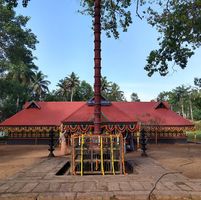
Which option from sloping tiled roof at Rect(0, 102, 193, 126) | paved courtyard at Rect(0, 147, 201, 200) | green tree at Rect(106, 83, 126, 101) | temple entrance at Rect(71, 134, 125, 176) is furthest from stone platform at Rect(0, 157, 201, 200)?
green tree at Rect(106, 83, 126, 101)

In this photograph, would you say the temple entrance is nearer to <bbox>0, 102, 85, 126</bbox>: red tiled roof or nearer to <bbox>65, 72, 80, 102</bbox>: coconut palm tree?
<bbox>0, 102, 85, 126</bbox>: red tiled roof

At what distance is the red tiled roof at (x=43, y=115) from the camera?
30833 mm

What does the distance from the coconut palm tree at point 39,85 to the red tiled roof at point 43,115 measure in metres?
24.2

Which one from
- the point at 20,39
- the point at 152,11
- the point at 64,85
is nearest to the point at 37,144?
the point at 20,39

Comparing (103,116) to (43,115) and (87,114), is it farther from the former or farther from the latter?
(43,115)

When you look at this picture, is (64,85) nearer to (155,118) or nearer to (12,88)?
(12,88)

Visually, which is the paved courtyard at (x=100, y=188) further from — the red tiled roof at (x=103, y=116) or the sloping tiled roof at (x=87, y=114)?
the sloping tiled roof at (x=87, y=114)

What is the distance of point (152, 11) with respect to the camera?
1752 centimetres

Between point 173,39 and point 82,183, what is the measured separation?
1224cm

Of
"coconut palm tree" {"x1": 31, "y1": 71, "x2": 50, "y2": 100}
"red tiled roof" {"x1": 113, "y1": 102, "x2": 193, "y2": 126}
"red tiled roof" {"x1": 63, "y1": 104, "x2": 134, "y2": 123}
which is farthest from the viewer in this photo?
"coconut palm tree" {"x1": 31, "y1": 71, "x2": 50, "y2": 100}

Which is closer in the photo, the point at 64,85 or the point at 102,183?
the point at 102,183

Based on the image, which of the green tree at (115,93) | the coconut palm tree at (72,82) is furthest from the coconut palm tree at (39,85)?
the green tree at (115,93)

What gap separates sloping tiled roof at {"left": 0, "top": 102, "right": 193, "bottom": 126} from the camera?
28.5m

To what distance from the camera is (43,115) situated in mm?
32656
